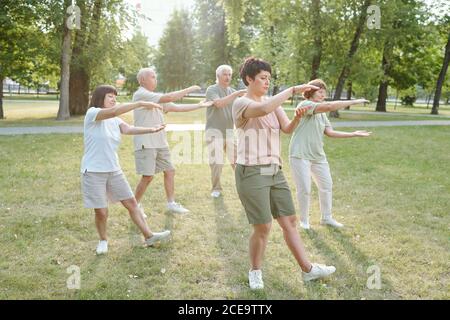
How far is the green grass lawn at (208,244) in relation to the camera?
4.00 m

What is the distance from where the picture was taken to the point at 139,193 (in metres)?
6.14

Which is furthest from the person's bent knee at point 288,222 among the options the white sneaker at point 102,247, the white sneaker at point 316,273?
the white sneaker at point 102,247

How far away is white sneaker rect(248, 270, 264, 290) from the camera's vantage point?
401cm

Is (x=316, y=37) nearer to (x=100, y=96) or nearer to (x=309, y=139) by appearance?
(x=309, y=139)

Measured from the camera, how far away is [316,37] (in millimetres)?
23891

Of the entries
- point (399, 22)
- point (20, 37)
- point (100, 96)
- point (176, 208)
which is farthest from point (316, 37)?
point (100, 96)

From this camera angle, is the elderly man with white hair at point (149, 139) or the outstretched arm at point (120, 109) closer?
the outstretched arm at point (120, 109)

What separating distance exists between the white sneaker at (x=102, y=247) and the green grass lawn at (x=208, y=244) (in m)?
0.10

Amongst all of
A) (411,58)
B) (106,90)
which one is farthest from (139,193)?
(411,58)

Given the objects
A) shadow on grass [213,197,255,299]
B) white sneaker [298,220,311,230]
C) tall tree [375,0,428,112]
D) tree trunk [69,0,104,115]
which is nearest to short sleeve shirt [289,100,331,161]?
white sneaker [298,220,311,230]

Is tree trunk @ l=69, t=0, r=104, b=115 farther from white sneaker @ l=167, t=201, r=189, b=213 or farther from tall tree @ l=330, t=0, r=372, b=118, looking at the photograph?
white sneaker @ l=167, t=201, r=189, b=213

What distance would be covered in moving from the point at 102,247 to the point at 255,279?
1.87 m

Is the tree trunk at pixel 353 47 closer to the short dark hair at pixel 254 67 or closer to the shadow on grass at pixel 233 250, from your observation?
the shadow on grass at pixel 233 250
